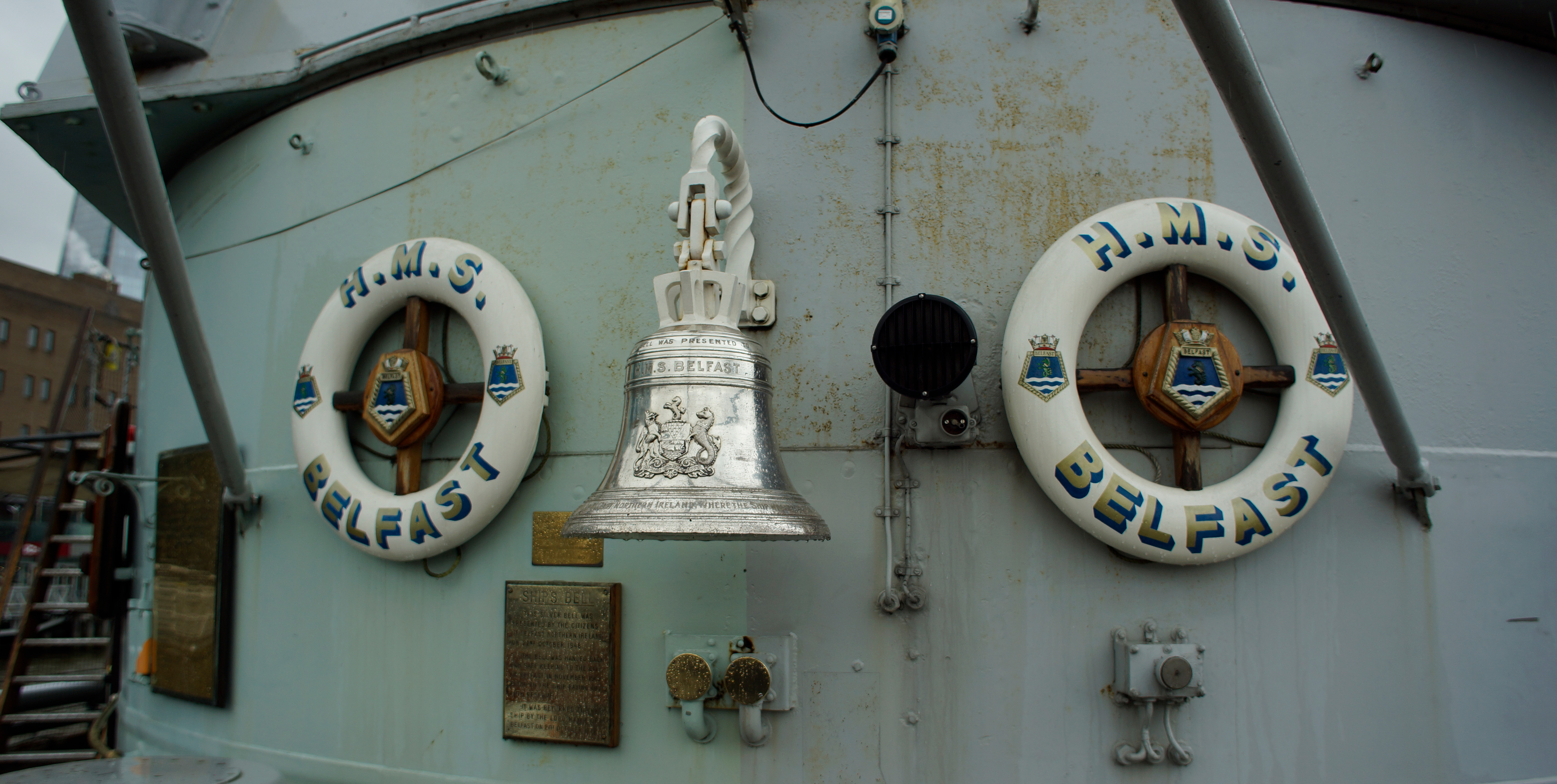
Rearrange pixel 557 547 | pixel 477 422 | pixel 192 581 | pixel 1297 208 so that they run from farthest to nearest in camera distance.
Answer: pixel 192 581 → pixel 477 422 → pixel 557 547 → pixel 1297 208

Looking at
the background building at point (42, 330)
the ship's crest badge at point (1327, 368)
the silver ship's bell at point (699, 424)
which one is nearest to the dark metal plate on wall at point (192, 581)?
the silver ship's bell at point (699, 424)

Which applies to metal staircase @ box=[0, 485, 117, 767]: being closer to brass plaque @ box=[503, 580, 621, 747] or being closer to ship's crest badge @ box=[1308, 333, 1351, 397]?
brass plaque @ box=[503, 580, 621, 747]

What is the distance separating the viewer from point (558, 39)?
11.3ft

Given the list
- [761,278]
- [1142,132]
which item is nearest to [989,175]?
[1142,132]

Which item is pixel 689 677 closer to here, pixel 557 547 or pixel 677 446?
pixel 557 547

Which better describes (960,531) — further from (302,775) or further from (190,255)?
(190,255)

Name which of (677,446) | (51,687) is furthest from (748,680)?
(51,687)

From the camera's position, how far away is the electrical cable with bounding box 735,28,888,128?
3.05 m

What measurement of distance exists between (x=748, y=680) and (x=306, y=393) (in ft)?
7.17

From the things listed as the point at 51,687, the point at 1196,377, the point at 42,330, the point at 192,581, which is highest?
the point at 42,330

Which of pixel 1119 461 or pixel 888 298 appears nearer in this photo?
pixel 1119 461

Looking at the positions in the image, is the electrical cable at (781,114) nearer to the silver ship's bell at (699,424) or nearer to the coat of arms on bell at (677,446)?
A: the silver ship's bell at (699,424)

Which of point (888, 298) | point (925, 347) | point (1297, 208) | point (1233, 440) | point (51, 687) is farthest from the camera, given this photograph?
point (51, 687)

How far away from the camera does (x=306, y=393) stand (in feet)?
11.1
